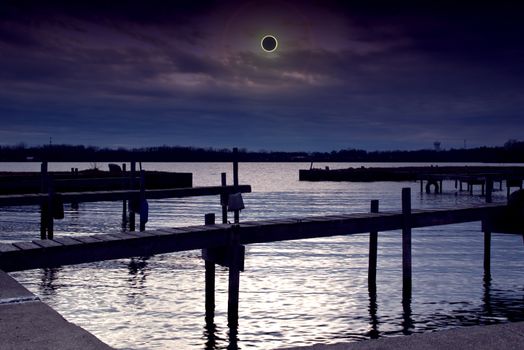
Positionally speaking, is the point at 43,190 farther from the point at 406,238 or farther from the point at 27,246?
the point at 406,238

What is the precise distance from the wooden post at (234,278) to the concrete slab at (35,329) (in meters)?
6.17

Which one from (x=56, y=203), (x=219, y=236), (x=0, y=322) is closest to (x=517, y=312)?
(x=219, y=236)

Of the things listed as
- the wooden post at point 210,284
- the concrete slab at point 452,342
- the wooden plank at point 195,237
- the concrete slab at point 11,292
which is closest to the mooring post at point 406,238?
the wooden plank at point 195,237

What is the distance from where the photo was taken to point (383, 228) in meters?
14.1

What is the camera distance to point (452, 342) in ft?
14.7

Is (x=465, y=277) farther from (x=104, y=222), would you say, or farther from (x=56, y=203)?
(x=104, y=222)

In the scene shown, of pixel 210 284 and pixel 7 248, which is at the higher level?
pixel 7 248

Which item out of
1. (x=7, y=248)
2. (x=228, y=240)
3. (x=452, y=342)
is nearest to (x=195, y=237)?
(x=228, y=240)

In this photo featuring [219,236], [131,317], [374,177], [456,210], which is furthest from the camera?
[374,177]

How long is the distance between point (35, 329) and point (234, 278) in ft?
25.1

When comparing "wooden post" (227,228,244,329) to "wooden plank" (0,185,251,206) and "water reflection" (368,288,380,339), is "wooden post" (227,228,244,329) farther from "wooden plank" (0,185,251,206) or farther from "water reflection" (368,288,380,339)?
"wooden plank" (0,185,251,206)

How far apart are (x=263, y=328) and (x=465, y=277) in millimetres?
8497

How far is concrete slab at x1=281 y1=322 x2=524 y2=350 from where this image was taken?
14.3 ft

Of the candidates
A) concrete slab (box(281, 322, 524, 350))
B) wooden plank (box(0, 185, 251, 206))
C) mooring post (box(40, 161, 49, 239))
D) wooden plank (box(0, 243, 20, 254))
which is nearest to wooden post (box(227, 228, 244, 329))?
wooden plank (box(0, 243, 20, 254))
